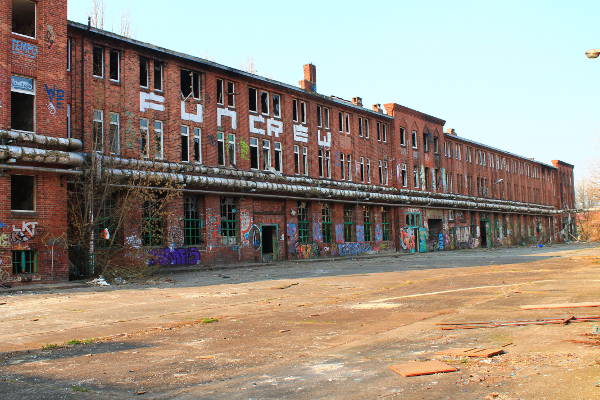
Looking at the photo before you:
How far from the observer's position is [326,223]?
1473 inches

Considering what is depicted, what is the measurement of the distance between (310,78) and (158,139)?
660 inches

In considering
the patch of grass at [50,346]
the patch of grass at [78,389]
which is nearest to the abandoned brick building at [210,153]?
the patch of grass at [50,346]

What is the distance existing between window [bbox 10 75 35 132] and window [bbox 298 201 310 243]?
704 inches

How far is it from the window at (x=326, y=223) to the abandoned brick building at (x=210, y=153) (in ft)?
0.22

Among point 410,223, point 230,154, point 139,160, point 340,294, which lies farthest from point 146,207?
point 410,223

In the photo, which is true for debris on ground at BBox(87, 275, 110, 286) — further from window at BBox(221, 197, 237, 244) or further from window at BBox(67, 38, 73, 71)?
window at BBox(221, 197, 237, 244)

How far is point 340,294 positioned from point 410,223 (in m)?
31.7

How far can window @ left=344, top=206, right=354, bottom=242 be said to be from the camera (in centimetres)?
3925

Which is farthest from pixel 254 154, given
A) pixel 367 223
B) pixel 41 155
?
pixel 41 155

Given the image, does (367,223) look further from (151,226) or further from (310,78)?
(151,226)

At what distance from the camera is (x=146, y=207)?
2567 centimetres

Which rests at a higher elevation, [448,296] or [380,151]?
[380,151]

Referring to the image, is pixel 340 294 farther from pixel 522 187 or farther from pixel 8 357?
pixel 522 187

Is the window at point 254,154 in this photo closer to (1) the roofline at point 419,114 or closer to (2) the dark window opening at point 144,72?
(2) the dark window opening at point 144,72
